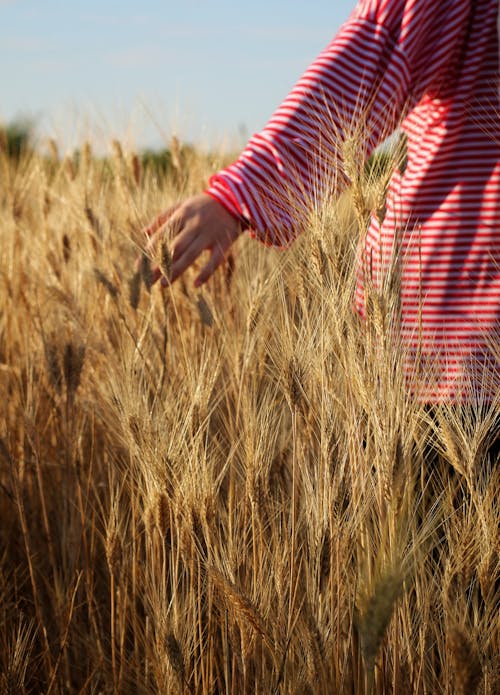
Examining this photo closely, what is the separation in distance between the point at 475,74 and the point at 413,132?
12 centimetres

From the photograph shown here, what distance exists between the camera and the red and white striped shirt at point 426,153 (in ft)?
3.43

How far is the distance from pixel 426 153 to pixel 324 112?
15 cm

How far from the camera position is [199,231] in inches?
42.4

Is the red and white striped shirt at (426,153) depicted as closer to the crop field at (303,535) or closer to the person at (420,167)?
the person at (420,167)

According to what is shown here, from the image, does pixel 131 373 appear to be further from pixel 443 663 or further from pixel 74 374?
pixel 443 663

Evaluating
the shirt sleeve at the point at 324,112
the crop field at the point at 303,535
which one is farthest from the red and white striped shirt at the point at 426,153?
the crop field at the point at 303,535

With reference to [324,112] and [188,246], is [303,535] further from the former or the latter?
[324,112]

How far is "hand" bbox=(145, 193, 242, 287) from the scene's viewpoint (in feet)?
3.51

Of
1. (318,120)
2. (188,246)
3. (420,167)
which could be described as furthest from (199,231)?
(420,167)

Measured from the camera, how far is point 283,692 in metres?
0.75

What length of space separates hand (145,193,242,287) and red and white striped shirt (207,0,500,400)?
0.02 m

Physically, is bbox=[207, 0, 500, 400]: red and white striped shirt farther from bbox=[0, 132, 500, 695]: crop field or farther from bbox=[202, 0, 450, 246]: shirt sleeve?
bbox=[0, 132, 500, 695]: crop field

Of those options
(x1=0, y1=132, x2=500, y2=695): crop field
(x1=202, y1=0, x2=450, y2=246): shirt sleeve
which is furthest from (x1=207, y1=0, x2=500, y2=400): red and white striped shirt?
(x1=0, y1=132, x2=500, y2=695): crop field

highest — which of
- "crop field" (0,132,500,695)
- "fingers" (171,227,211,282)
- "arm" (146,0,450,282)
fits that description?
"arm" (146,0,450,282)
